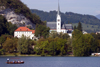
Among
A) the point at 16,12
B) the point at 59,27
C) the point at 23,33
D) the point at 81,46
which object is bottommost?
the point at 81,46

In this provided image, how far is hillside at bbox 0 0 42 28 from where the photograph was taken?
14175 cm

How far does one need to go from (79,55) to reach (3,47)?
25.3 metres

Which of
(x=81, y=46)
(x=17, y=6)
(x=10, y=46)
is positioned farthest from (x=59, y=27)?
(x=81, y=46)

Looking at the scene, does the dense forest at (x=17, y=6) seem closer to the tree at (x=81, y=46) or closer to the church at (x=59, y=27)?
the church at (x=59, y=27)

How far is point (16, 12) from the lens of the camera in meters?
144

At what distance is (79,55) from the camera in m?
84.9

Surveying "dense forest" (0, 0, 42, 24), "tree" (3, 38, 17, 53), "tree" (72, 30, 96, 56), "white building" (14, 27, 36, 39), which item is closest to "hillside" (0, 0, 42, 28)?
"dense forest" (0, 0, 42, 24)

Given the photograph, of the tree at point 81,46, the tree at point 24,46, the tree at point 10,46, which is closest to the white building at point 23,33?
the tree at point 10,46

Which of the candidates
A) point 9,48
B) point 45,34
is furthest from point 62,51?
point 45,34

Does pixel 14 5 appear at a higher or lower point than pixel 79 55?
higher

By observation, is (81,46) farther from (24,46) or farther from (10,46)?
(10,46)

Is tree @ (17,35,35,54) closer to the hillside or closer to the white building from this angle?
the white building

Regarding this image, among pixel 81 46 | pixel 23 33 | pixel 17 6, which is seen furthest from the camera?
pixel 17 6

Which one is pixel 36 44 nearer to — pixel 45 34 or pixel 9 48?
pixel 9 48
